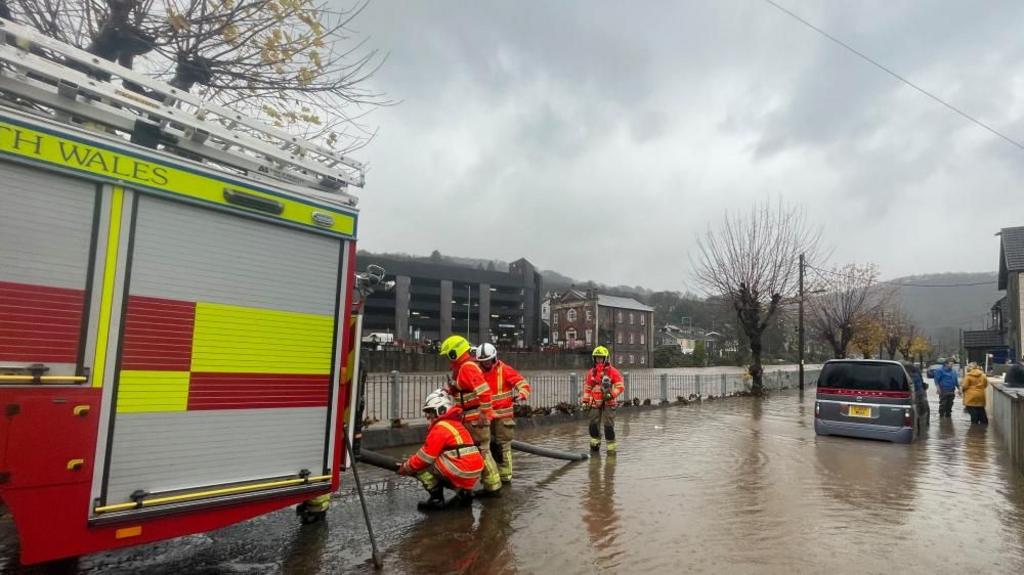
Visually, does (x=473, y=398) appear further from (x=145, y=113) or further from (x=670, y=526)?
(x=145, y=113)

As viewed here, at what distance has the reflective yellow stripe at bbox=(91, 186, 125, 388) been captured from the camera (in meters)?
3.14

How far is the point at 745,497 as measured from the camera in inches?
252

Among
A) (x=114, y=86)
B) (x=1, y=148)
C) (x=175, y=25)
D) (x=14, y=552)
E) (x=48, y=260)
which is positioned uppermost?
(x=175, y=25)

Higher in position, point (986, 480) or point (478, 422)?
point (478, 422)

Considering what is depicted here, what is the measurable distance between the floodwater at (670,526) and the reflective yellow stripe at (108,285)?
1.84m

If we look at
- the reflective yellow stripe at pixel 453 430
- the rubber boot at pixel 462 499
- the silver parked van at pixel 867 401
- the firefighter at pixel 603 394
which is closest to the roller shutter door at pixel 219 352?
the reflective yellow stripe at pixel 453 430

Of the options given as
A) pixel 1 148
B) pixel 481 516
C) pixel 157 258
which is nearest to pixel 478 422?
pixel 481 516

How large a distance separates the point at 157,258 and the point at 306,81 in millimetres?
4569

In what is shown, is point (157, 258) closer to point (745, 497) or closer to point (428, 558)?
point (428, 558)

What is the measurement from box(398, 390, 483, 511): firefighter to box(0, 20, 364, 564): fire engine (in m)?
1.15

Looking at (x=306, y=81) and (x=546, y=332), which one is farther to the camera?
(x=546, y=332)

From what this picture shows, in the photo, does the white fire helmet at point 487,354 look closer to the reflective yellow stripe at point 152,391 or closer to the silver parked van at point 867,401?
the reflective yellow stripe at point 152,391

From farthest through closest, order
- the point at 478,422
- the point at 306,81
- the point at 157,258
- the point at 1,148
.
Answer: the point at 306,81 < the point at 478,422 < the point at 157,258 < the point at 1,148

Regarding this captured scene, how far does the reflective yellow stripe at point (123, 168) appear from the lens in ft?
9.59
